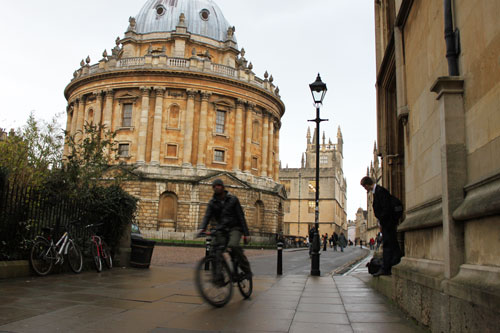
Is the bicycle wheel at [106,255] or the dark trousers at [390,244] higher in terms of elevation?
the dark trousers at [390,244]

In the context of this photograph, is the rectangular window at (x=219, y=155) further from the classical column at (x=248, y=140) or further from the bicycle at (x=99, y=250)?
the bicycle at (x=99, y=250)

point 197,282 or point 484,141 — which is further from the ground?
point 484,141

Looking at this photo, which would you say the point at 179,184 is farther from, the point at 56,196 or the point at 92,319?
the point at 92,319

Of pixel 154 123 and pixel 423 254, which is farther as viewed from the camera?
pixel 154 123

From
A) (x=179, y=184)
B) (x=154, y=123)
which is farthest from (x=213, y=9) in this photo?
(x=179, y=184)

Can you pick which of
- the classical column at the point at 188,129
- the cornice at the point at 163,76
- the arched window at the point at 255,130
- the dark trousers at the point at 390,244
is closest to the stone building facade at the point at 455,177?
the dark trousers at the point at 390,244

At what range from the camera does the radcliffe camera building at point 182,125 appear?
133 ft

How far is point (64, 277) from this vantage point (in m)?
9.02

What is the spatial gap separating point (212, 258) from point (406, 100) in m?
3.90

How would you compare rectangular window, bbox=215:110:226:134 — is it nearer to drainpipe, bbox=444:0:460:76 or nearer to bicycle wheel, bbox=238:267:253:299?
bicycle wheel, bbox=238:267:253:299

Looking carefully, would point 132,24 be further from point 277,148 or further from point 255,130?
point 277,148

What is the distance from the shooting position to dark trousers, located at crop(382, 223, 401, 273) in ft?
23.2

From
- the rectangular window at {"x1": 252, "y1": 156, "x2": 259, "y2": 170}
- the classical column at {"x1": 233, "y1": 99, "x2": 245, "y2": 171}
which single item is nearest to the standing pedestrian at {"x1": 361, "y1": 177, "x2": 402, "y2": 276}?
the classical column at {"x1": 233, "y1": 99, "x2": 245, "y2": 171}

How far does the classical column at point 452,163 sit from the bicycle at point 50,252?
7.84 metres
